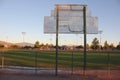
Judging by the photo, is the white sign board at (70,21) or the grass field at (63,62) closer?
the white sign board at (70,21)

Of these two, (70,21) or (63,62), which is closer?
(70,21)

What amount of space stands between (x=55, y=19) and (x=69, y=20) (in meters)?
1.12

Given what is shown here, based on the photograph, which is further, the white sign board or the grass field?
the grass field

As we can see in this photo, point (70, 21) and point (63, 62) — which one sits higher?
point (70, 21)

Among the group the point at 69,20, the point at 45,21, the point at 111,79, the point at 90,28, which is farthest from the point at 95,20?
the point at 111,79

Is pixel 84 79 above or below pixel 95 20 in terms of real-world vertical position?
below

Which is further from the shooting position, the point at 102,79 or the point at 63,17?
the point at 63,17

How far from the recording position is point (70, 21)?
19000mm

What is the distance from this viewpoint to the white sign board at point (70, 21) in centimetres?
1869

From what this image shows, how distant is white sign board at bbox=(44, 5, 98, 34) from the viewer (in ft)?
61.3

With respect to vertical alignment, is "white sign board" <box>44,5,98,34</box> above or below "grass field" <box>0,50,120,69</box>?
above

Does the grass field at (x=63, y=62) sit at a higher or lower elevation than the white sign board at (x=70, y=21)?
lower

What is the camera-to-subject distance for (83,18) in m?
18.5

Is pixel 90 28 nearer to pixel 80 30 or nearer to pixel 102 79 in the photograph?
pixel 80 30
